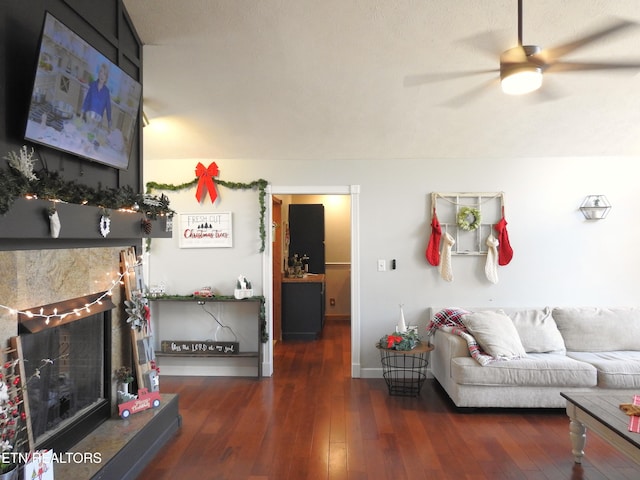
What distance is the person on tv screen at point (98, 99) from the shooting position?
2.21 metres

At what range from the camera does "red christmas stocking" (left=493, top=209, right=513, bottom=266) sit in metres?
4.35

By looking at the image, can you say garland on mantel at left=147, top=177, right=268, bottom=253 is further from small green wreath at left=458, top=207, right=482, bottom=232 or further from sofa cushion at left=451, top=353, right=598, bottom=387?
sofa cushion at left=451, top=353, right=598, bottom=387

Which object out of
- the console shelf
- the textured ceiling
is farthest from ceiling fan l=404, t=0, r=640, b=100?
the console shelf

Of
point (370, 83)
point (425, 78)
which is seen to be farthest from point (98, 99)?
point (425, 78)

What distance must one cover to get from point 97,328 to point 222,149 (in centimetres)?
225

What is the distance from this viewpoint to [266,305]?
4492 mm

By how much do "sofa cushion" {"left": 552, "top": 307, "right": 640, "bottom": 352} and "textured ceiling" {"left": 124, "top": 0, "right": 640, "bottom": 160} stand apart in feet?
5.47

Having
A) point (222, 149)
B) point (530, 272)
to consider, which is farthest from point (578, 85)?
point (222, 149)

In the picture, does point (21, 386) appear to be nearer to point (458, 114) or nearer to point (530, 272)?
point (458, 114)

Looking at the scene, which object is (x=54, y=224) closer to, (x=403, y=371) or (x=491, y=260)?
(x=403, y=371)

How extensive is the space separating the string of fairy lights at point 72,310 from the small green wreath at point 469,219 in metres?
3.12

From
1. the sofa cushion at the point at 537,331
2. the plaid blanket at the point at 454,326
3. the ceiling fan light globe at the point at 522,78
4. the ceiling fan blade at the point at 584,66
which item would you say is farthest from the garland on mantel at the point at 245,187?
the ceiling fan blade at the point at 584,66

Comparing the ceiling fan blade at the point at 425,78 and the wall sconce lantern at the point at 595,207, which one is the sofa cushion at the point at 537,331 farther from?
the ceiling fan blade at the point at 425,78

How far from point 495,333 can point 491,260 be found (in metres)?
0.96
